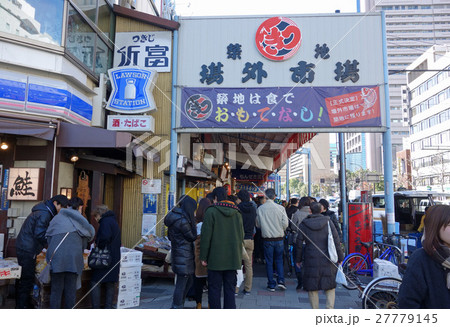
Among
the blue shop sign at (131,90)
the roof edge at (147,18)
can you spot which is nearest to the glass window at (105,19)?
the roof edge at (147,18)

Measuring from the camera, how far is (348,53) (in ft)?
30.0

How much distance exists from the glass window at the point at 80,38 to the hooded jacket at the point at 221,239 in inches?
211

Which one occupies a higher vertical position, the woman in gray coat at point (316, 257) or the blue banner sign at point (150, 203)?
the blue banner sign at point (150, 203)

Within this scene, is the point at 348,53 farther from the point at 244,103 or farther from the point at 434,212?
the point at 434,212

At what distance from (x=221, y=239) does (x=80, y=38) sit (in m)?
6.31

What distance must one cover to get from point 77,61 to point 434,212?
767 cm

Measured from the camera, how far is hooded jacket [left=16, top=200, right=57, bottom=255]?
5.06 meters

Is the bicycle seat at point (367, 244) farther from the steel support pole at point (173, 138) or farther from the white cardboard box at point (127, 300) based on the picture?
the white cardboard box at point (127, 300)

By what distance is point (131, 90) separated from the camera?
8.60 metres

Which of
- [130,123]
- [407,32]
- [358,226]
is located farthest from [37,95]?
[407,32]

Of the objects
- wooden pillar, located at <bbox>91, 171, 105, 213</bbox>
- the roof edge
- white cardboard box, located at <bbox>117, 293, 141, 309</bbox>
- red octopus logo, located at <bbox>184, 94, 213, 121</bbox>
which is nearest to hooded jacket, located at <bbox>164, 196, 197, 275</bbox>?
white cardboard box, located at <bbox>117, 293, 141, 309</bbox>

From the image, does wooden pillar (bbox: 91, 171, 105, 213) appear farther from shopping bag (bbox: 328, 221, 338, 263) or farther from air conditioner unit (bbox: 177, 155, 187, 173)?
shopping bag (bbox: 328, 221, 338, 263)

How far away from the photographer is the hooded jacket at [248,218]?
279 inches

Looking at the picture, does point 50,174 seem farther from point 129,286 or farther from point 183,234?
point 183,234
